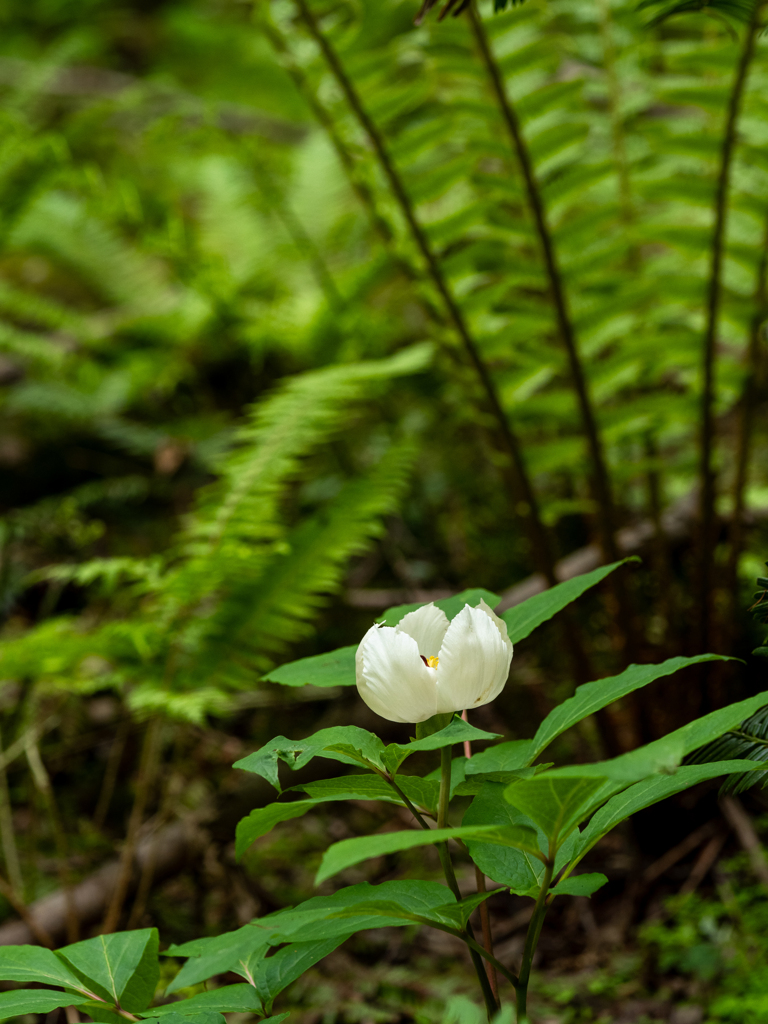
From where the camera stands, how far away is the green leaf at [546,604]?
644 mm

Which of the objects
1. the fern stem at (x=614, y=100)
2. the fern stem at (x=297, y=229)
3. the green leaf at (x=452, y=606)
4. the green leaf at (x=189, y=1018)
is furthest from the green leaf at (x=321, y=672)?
the fern stem at (x=297, y=229)

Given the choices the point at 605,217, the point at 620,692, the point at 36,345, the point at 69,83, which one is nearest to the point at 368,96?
the point at 605,217

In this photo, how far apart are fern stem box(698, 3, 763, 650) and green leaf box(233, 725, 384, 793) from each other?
3.52ft

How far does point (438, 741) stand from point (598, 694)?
15cm

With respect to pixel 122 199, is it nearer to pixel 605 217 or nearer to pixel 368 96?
pixel 368 96

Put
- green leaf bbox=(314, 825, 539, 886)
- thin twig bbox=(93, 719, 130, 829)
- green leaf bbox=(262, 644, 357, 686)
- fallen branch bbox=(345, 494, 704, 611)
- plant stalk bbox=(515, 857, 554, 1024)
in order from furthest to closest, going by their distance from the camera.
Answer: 1. fallen branch bbox=(345, 494, 704, 611)
2. thin twig bbox=(93, 719, 130, 829)
3. green leaf bbox=(262, 644, 357, 686)
4. plant stalk bbox=(515, 857, 554, 1024)
5. green leaf bbox=(314, 825, 539, 886)

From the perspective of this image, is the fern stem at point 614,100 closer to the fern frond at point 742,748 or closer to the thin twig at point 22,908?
the fern frond at point 742,748

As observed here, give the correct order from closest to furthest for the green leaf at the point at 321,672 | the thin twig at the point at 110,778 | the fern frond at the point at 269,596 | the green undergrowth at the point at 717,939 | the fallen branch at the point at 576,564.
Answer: the green leaf at the point at 321,672
the green undergrowth at the point at 717,939
the fern frond at the point at 269,596
the thin twig at the point at 110,778
the fallen branch at the point at 576,564

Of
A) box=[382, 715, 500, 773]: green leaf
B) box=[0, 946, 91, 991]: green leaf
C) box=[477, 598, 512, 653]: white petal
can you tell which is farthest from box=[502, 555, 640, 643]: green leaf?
box=[0, 946, 91, 991]: green leaf

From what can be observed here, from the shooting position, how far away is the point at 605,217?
150 cm

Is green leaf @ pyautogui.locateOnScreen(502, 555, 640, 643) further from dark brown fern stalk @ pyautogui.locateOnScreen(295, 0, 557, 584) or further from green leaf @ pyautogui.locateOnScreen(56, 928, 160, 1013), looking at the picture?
dark brown fern stalk @ pyautogui.locateOnScreen(295, 0, 557, 584)

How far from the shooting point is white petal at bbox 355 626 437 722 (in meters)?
0.56

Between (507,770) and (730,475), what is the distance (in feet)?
6.58

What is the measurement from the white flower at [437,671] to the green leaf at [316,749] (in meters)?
0.03
